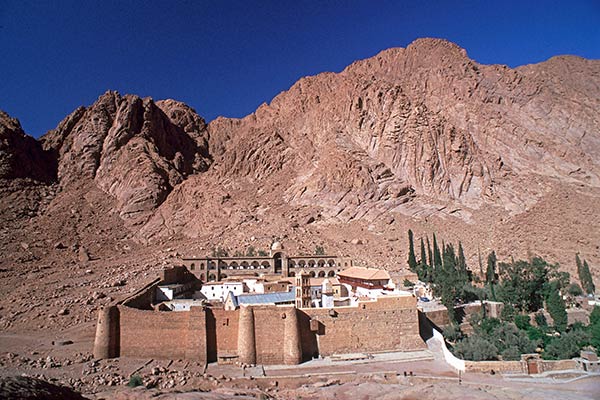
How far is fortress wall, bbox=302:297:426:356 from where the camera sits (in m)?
20.8

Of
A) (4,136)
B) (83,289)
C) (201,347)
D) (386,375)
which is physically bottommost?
(386,375)

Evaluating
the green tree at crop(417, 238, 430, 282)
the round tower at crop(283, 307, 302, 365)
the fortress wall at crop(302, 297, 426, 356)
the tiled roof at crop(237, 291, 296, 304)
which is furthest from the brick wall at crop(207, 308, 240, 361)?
the green tree at crop(417, 238, 430, 282)

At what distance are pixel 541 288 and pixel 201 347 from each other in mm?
25901

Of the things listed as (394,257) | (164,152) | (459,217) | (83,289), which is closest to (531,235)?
(459,217)

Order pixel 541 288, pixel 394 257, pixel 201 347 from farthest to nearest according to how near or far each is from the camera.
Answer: pixel 394 257
pixel 541 288
pixel 201 347

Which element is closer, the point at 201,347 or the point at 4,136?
the point at 201,347

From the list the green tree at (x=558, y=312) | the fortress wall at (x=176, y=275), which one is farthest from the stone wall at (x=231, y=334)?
the green tree at (x=558, y=312)

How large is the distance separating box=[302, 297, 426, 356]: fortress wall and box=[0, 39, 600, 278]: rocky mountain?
864 inches

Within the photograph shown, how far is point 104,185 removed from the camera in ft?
204

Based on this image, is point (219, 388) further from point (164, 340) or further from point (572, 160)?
point (572, 160)

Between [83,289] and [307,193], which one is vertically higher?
[307,193]

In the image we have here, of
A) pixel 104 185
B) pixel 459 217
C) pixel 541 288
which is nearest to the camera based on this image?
pixel 541 288

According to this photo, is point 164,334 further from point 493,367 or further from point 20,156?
point 20,156

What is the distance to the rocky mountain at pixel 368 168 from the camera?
50.2m
